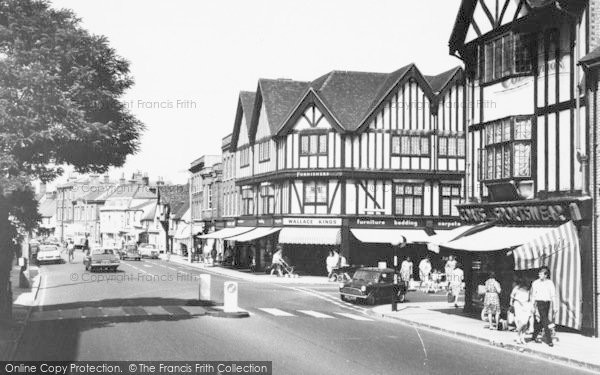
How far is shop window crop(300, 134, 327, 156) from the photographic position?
4738 centimetres

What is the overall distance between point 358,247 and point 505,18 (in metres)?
25.8

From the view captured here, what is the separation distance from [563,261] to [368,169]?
27220mm

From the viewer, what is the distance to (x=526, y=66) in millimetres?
22188

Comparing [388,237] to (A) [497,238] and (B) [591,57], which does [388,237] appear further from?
(B) [591,57]

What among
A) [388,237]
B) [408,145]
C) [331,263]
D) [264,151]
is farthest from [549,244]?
[264,151]

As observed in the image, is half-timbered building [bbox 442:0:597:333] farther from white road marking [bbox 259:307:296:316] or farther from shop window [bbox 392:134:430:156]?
shop window [bbox 392:134:430:156]

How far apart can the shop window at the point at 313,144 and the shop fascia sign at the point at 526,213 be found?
71.6 ft

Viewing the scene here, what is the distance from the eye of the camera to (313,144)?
4772 cm

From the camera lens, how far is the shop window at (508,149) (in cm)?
2217

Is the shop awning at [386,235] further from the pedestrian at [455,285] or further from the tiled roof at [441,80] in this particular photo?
the pedestrian at [455,285]

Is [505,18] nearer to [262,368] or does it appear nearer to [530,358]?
[530,358]

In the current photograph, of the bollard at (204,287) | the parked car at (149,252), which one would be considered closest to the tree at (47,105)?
the bollard at (204,287)

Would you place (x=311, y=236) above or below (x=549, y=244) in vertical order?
below

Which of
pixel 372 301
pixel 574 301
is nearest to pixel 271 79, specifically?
pixel 372 301
